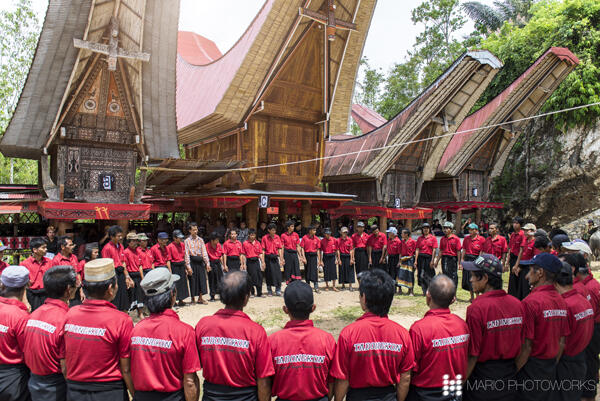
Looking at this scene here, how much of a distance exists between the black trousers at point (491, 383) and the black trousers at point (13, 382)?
3.59m

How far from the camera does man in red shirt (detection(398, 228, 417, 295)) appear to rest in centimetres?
962


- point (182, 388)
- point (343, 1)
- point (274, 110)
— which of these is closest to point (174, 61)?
point (274, 110)

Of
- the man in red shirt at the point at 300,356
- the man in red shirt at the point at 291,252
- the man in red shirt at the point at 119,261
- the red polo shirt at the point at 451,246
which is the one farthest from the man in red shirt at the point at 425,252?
the man in red shirt at the point at 300,356

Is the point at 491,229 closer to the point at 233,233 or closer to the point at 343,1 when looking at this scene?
the point at 233,233

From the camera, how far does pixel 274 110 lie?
14.2 metres

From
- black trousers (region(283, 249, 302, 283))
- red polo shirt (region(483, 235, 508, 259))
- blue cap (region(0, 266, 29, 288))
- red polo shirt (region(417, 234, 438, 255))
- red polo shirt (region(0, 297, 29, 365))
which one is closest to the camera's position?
red polo shirt (region(0, 297, 29, 365))

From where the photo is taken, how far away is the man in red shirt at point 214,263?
9023 millimetres

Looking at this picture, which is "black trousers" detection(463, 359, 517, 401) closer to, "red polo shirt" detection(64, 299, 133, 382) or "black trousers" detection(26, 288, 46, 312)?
"red polo shirt" detection(64, 299, 133, 382)

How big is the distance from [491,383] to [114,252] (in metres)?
6.42

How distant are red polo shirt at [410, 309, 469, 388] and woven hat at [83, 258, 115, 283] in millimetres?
2343

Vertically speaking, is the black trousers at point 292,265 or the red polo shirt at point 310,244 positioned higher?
the red polo shirt at point 310,244

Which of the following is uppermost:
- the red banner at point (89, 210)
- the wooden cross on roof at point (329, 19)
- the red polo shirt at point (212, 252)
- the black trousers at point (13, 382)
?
the wooden cross on roof at point (329, 19)

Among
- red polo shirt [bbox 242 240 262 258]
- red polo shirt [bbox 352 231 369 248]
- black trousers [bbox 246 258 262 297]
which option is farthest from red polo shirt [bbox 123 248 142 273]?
red polo shirt [bbox 352 231 369 248]

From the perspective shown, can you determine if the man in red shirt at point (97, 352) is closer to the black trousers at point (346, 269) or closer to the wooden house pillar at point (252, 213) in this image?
the black trousers at point (346, 269)
